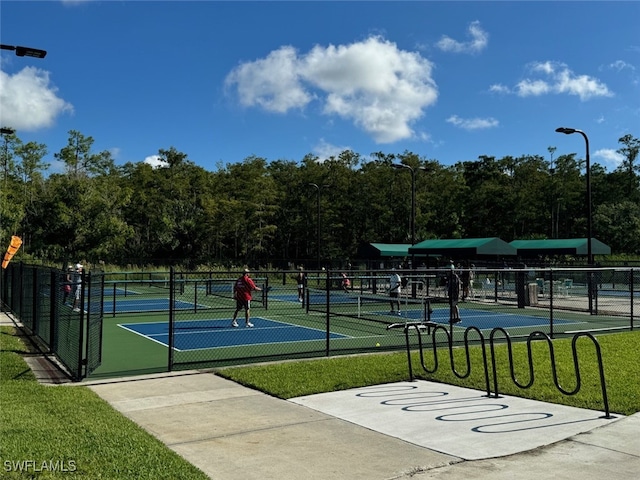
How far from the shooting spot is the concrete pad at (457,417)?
6520 millimetres

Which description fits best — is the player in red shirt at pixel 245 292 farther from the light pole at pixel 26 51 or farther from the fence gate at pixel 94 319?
the light pole at pixel 26 51

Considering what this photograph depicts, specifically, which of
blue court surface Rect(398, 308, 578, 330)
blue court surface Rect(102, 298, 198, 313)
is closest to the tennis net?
blue court surface Rect(398, 308, 578, 330)

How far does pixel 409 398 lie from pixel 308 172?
64786 mm

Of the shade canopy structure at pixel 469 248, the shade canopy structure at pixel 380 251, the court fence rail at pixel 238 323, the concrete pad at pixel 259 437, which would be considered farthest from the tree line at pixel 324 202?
the concrete pad at pixel 259 437

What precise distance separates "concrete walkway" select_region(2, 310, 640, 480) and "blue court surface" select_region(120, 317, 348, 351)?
545 cm

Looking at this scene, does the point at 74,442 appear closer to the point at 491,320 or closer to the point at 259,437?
the point at 259,437

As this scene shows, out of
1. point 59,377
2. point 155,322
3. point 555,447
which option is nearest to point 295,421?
point 555,447

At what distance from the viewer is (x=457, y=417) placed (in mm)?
7637

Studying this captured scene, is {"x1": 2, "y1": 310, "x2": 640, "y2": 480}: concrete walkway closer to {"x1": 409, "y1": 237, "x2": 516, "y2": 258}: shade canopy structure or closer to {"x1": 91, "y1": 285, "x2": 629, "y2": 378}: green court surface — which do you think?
{"x1": 91, "y1": 285, "x2": 629, "y2": 378}: green court surface

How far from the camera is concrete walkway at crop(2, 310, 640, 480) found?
5.67 metres

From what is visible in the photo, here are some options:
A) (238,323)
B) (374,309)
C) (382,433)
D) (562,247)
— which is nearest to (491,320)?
(374,309)

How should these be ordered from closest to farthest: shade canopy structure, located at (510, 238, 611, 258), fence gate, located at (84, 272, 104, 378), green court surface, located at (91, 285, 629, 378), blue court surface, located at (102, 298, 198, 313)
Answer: fence gate, located at (84, 272, 104, 378)
green court surface, located at (91, 285, 629, 378)
blue court surface, located at (102, 298, 198, 313)
shade canopy structure, located at (510, 238, 611, 258)

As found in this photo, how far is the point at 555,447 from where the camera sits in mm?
6297

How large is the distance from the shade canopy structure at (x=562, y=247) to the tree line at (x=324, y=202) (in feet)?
74.6
